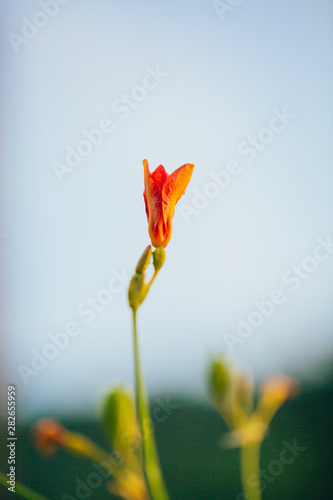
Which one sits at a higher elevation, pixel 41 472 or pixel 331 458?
pixel 41 472

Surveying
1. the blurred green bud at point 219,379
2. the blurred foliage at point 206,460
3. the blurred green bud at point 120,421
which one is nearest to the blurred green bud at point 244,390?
the blurred green bud at point 219,379

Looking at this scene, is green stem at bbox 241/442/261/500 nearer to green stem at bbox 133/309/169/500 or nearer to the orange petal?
green stem at bbox 133/309/169/500

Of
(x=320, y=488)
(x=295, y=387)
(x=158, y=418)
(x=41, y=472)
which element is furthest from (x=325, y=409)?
(x=295, y=387)

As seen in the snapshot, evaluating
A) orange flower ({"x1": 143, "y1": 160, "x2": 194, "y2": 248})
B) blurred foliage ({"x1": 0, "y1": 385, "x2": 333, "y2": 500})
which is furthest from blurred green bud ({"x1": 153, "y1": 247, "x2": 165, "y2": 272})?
blurred foliage ({"x1": 0, "y1": 385, "x2": 333, "y2": 500})

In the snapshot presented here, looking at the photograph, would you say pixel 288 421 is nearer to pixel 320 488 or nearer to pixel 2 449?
pixel 320 488

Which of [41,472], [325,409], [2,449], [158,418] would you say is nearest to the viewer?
[2,449]
